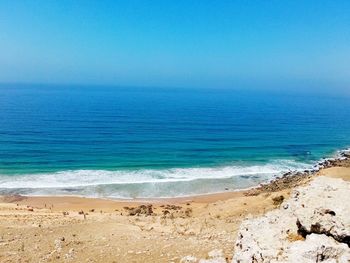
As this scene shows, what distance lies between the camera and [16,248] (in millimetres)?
17047

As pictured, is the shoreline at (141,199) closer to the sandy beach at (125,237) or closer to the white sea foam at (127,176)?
the white sea foam at (127,176)

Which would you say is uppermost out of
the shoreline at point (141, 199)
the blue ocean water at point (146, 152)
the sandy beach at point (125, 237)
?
the sandy beach at point (125, 237)

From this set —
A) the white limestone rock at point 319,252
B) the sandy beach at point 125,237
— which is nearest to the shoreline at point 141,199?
the sandy beach at point 125,237

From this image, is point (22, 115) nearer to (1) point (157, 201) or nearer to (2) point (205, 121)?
(2) point (205, 121)

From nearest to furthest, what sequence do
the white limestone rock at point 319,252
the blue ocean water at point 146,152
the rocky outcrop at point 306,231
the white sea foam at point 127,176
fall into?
the white limestone rock at point 319,252 < the rocky outcrop at point 306,231 < the white sea foam at point 127,176 < the blue ocean water at point 146,152

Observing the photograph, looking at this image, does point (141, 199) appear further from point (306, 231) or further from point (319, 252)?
point (319, 252)

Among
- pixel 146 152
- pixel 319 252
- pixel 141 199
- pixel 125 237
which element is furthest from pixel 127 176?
pixel 319 252

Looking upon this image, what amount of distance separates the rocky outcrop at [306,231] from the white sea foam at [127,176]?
108 feet

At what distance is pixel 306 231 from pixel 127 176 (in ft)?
120

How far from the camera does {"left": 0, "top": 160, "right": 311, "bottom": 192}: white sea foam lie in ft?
137

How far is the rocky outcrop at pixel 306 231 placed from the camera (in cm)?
898

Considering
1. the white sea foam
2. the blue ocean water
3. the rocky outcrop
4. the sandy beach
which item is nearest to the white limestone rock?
the rocky outcrop

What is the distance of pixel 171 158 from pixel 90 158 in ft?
36.1

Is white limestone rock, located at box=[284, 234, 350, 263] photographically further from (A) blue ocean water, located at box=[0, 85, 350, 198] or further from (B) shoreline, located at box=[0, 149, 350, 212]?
(A) blue ocean water, located at box=[0, 85, 350, 198]
